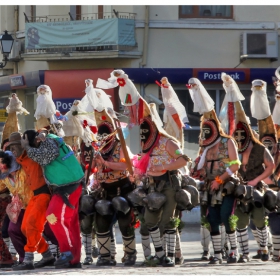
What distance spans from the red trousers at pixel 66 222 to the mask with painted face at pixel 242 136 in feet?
8.53

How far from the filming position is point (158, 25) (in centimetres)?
2370

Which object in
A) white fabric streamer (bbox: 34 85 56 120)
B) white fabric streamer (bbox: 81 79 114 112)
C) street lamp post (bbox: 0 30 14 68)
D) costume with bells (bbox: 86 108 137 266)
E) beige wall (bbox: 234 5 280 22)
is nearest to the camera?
costume with bells (bbox: 86 108 137 266)

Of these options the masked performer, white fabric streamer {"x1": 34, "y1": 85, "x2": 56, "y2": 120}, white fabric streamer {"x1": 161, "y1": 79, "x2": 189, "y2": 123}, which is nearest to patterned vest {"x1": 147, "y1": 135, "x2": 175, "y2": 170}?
white fabric streamer {"x1": 161, "y1": 79, "x2": 189, "y2": 123}

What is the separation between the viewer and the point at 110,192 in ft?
38.4

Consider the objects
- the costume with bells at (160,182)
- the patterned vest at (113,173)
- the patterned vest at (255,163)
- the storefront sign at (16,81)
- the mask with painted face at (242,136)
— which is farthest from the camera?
the storefront sign at (16,81)

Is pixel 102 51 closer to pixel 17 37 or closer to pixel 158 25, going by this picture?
pixel 158 25

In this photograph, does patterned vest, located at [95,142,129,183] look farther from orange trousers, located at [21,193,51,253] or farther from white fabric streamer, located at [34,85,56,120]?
white fabric streamer, located at [34,85,56,120]

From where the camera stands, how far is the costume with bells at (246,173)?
12.0 metres

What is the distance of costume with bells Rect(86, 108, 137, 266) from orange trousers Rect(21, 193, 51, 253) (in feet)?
3.23

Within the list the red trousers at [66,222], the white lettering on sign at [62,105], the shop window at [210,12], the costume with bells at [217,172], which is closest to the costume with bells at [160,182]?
the costume with bells at [217,172]

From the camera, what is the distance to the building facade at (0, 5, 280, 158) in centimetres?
2359

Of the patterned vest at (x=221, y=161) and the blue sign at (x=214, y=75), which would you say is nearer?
the patterned vest at (x=221, y=161)

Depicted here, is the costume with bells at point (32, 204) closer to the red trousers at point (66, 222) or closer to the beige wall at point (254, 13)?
the red trousers at point (66, 222)

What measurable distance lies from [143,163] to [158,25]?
508 inches
